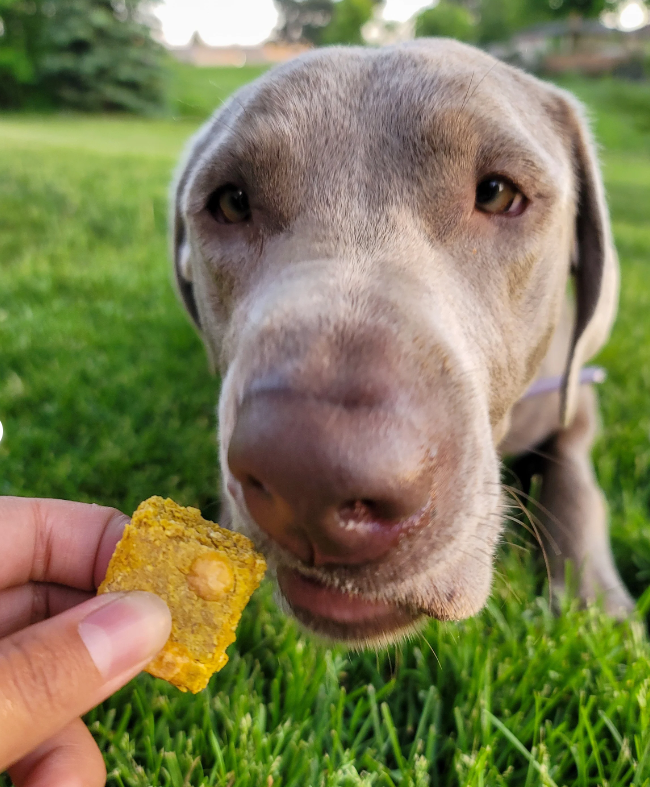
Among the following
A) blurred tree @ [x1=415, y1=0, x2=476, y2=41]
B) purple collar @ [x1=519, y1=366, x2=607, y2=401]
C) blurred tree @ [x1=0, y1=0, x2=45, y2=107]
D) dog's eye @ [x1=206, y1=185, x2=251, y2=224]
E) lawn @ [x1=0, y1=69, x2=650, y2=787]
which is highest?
blurred tree @ [x1=415, y1=0, x2=476, y2=41]

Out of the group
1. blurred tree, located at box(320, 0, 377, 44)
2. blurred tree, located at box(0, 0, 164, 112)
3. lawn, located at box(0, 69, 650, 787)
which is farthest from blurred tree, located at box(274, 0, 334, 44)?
lawn, located at box(0, 69, 650, 787)

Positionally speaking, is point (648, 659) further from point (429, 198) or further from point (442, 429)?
point (429, 198)

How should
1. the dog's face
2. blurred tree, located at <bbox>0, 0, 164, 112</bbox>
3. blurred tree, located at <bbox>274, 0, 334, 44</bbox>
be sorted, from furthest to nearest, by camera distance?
blurred tree, located at <bbox>274, 0, 334, 44</bbox>, blurred tree, located at <bbox>0, 0, 164, 112</bbox>, the dog's face

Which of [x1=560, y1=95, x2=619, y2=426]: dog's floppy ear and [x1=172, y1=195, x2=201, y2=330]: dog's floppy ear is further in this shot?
[x1=172, y1=195, x2=201, y2=330]: dog's floppy ear

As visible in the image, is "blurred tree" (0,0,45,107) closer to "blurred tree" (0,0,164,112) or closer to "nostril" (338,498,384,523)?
"blurred tree" (0,0,164,112)

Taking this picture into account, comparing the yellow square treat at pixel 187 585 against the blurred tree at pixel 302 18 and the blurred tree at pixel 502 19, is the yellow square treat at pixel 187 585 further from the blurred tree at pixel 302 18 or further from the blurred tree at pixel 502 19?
the blurred tree at pixel 302 18

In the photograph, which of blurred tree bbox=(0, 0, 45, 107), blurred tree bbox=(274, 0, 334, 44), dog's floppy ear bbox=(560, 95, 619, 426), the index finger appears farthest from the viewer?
blurred tree bbox=(274, 0, 334, 44)

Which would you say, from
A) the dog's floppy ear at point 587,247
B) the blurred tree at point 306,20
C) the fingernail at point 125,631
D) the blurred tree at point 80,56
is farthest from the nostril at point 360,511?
the blurred tree at point 306,20
